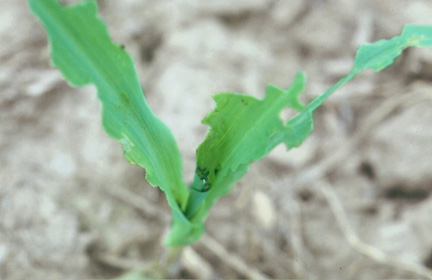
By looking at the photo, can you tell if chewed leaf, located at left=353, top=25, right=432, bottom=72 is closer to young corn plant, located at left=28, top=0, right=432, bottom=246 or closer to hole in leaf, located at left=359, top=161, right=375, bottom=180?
young corn plant, located at left=28, top=0, right=432, bottom=246

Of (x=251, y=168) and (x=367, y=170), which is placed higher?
(x=251, y=168)

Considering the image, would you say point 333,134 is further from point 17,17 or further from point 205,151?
point 17,17

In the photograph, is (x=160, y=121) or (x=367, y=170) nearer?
(x=160, y=121)

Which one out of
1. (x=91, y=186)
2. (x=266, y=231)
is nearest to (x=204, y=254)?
(x=266, y=231)

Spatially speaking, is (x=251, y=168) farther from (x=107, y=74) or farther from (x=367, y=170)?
(x=107, y=74)

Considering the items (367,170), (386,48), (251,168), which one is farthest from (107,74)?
(367,170)

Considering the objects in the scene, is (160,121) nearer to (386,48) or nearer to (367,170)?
(386,48)

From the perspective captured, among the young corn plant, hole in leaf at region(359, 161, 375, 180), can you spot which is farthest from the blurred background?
the young corn plant
